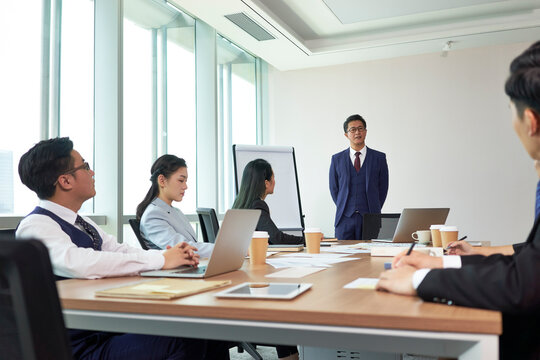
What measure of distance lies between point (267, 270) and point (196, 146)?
4.04 m

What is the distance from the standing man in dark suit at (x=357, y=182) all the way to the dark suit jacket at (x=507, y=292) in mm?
3885

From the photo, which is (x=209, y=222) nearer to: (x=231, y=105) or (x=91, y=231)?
(x=91, y=231)

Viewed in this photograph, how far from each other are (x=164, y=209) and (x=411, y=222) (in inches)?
56.5

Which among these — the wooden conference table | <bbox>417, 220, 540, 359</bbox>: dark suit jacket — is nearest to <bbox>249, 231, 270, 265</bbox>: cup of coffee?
the wooden conference table

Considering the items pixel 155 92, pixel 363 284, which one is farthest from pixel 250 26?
pixel 363 284

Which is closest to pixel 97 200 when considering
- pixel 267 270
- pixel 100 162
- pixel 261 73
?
pixel 100 162

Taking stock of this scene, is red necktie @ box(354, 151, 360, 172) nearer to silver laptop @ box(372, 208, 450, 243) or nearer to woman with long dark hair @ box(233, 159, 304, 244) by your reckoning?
woman with long dark hair @ box(233, 159, 304, 244)

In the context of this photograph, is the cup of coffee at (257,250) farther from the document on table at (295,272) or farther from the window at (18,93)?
the window at (18,93)

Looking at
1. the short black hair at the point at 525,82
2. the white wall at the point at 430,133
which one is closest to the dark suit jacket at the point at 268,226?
Result: the short black hair at the point at 525,82

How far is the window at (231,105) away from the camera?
6.12 m

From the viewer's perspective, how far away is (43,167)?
1.79 meters

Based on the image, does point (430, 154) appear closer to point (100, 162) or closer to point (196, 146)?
point (196, 146)

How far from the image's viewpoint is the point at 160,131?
4.82 m

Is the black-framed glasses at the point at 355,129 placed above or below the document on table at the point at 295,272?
above
